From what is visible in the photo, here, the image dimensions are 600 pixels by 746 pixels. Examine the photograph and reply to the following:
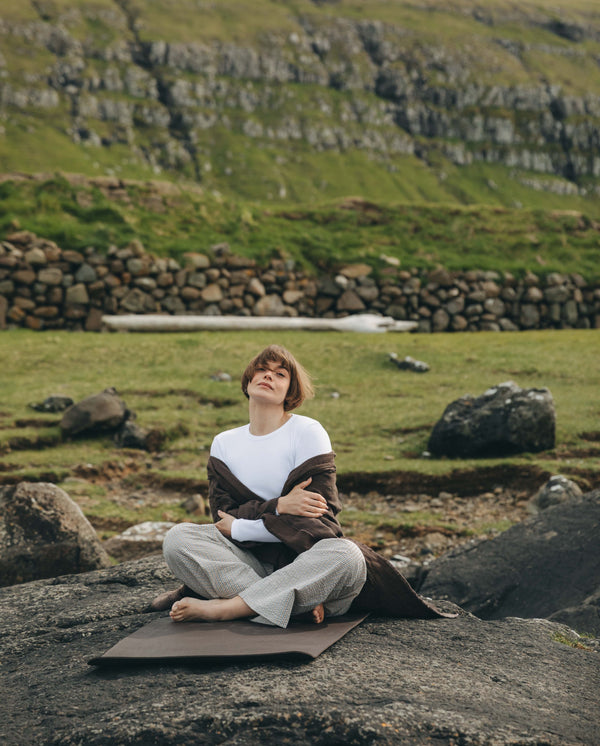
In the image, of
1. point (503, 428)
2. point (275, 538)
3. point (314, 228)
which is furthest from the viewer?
point (314, 228)

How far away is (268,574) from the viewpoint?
455 cm

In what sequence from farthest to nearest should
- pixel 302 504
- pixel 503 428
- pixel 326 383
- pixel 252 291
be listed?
pixel 252 291 < pixel 326 383 < pixel 503 428 < pixel 302 504

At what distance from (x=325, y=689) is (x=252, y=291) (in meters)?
16.9

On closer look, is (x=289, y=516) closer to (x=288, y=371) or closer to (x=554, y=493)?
(x=288, y=371)

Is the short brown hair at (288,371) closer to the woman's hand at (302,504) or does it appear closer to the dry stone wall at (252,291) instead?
the woman's hand at (302,504)

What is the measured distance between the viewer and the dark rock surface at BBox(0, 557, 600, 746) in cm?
301

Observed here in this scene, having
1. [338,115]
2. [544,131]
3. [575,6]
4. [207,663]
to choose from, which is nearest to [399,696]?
[207,663]

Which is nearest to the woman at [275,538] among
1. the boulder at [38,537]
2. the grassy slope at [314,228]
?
the boulder at [38,537]

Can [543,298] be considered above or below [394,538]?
above

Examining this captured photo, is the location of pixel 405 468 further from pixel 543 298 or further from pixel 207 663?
pixel 543 298

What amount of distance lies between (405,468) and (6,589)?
520 cm

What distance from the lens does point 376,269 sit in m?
20.6

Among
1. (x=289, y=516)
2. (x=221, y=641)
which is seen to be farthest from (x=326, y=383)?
(x=221, y=641)

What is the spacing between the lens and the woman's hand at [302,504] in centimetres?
432
